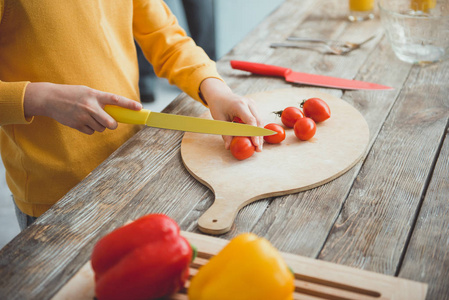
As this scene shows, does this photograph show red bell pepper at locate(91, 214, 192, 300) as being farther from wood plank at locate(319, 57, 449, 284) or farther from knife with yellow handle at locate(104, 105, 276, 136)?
knife with yellow handle at locate(104, 105, 276, 136)

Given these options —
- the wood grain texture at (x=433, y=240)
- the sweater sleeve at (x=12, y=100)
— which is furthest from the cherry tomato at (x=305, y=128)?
the sweater sleeve at (x=12, y=100)

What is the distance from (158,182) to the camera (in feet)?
3.39

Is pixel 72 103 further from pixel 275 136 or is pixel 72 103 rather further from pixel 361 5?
pixel 361 5

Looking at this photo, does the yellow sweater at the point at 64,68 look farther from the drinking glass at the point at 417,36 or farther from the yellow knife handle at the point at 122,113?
the drinking glass at the point at 417,36

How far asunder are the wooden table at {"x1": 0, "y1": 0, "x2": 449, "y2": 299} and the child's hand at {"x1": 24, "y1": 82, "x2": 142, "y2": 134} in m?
0.13

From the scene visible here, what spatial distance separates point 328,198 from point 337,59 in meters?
0.77

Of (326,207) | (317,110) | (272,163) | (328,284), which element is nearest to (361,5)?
(317,110)

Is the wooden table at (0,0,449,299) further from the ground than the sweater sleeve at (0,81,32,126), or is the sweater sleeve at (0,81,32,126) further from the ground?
the sweater sleeve at (0,81,32,126)

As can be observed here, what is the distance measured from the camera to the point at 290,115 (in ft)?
→ 3.86

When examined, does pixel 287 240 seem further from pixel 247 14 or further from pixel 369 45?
pixel 247 14

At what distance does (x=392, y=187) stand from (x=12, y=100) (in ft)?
2.75

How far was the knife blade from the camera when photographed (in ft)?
4.59

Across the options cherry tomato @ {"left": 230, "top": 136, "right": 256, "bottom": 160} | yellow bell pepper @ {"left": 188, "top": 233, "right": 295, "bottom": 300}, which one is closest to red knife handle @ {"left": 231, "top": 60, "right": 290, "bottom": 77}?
cherry tomato @ {"left": 230, "top": 136, "right": 256, "bottom": 160}

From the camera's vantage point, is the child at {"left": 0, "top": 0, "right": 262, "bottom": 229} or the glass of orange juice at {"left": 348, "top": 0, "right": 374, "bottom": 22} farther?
the glass of orange juice at {"left": 348, "top": 0, "right": 374, "bottom": 22}
